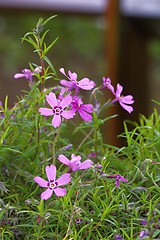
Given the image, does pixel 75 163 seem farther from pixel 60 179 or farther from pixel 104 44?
pixel 104 44

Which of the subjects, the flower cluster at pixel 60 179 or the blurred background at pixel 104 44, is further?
the blurred background at pixel 104 44

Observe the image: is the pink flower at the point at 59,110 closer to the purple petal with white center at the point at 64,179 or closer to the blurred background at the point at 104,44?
the purple petal with white center at the point at 64,179

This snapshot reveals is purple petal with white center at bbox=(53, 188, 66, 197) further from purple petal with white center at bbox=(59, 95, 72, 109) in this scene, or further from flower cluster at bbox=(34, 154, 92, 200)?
purple petal with white center at bbox=(59, 95, 72, 109)

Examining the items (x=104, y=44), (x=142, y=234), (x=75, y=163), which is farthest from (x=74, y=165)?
(x=104, y=44)

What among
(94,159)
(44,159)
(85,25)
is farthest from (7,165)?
(85,25)

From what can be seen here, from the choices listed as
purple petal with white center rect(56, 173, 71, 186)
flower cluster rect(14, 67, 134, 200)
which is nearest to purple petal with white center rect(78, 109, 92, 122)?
flower cluster rect(14, 67, 134, 200)

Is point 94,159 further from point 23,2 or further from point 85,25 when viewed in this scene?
point 85,25

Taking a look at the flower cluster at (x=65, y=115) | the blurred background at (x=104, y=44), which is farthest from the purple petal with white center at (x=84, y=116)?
the blurred background at (x=104, y=44)
